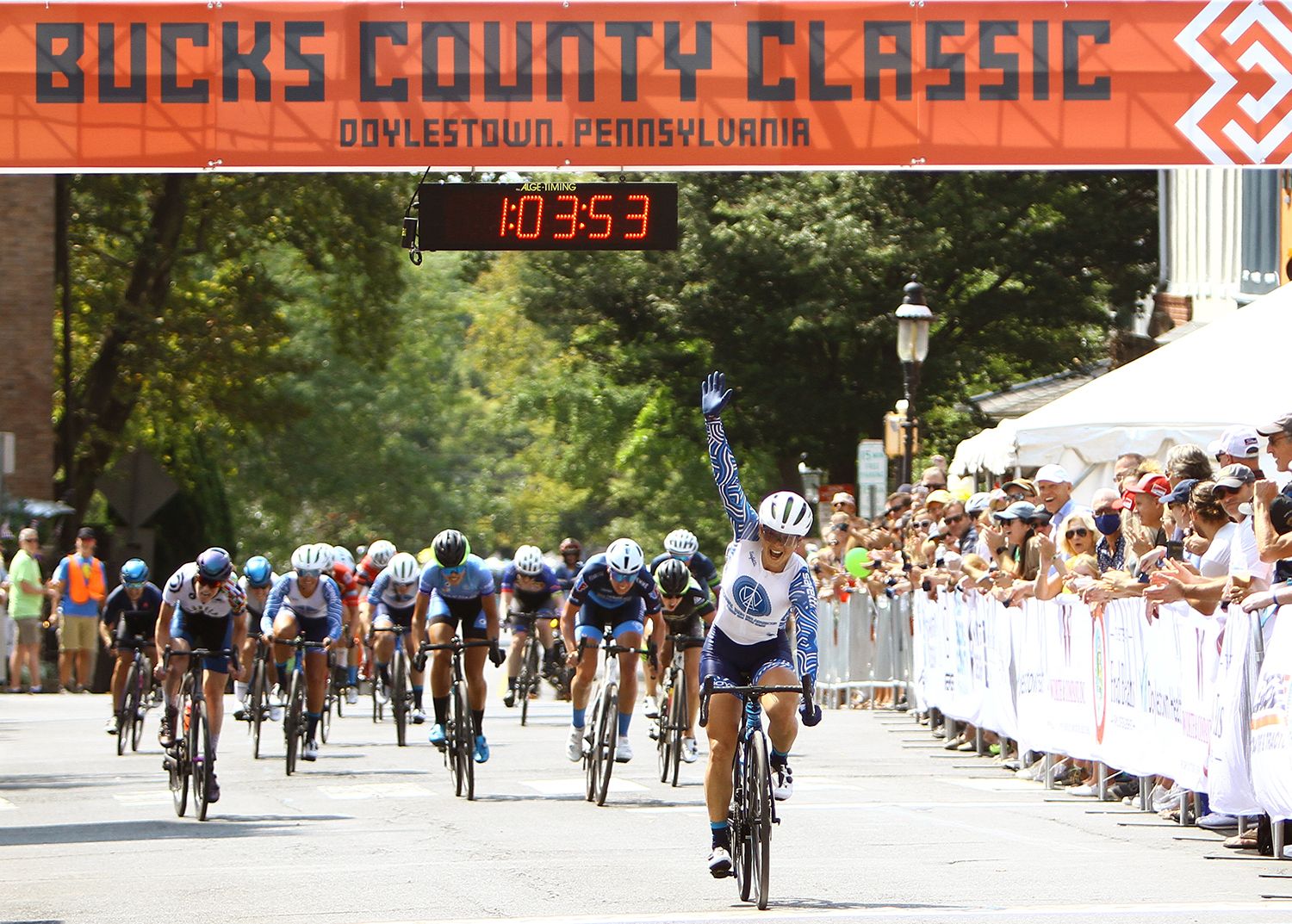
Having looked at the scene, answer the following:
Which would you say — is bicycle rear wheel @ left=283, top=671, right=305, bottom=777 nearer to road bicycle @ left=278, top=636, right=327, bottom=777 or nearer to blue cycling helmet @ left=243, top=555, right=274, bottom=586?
road bicycle @ left=278, top=636, right=327, bottom=777

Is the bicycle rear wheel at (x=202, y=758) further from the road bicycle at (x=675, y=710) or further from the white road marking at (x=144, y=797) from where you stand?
the road bicycle at (x=675, y=710)

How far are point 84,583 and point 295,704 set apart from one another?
1318 cm

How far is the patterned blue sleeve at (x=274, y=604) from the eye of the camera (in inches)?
798

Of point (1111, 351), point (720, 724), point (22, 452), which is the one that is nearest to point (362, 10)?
point (720, 724)

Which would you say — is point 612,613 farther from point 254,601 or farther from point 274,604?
point 254,601

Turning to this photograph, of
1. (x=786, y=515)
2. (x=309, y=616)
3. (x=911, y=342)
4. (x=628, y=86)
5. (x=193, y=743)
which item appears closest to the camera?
(x=786, y=515)

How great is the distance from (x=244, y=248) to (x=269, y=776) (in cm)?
2301

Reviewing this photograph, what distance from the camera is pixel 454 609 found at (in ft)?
57.5

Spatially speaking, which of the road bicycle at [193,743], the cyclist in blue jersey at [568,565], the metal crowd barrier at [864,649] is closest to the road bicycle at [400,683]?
the cyclist in blue jersey at [568,565]

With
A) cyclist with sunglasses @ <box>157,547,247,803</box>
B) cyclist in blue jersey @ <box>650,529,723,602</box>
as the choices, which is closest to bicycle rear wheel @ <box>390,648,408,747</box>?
cyclist in blue jersey @ <box>650,529,723,602</box>

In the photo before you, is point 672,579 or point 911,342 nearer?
point 672,579

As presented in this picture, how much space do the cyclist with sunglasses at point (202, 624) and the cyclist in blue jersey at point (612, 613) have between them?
2.38 meters

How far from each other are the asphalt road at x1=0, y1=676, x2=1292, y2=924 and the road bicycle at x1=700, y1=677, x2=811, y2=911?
16cm

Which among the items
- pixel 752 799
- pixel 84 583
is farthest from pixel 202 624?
pixel 84 583
